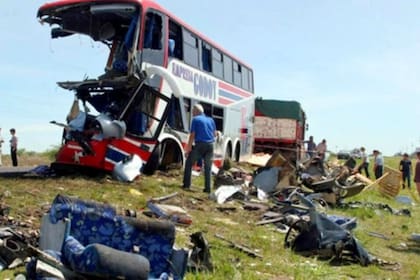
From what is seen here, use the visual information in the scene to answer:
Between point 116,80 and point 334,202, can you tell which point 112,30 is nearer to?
point 116,80

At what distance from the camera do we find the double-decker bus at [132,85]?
10.6 m

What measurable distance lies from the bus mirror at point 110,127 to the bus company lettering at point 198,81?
2517 mm

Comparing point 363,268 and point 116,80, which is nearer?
point 363,268

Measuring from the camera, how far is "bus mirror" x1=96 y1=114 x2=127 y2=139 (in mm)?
10285

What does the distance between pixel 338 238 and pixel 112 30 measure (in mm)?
7809

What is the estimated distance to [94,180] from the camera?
10000 millimetres

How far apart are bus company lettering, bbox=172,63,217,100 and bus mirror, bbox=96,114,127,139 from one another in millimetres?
2517

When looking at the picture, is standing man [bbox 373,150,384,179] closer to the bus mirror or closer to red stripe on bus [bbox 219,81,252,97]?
red stripe on bus [bbox 219,81,252,97]

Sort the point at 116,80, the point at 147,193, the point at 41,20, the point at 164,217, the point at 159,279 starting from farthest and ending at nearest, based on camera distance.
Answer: the point at 41,20 → the point at 116,80 → the point at 147,193 → the point at 164,217 → the point at 159,279

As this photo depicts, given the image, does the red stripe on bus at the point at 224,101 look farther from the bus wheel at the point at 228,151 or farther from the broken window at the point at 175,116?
the broken window at the point at 175,116

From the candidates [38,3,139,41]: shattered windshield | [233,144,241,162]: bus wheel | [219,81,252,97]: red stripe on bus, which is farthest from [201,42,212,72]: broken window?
[233,144,241,162]: bus wheel

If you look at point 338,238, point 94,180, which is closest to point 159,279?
point 338,238

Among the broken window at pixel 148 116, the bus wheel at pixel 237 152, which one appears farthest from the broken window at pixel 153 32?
the bus wheel at pixel 237 152

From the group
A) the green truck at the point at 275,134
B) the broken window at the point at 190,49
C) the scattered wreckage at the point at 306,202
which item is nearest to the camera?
the scattered wreckage at the point at 306,202
